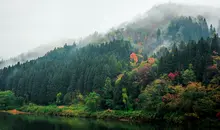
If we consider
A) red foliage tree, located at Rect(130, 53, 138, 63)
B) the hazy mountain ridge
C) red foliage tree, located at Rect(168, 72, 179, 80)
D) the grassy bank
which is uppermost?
the hazy mountain ridge

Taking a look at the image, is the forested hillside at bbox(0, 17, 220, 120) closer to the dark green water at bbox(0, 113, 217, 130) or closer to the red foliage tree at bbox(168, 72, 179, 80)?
the red foliage tree at bbox(168, 72, 179, 80)

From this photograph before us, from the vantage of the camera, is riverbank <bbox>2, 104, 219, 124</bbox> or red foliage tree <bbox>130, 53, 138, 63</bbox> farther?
red foliage tree <bbox>130, 53, 138, 63</bbox>

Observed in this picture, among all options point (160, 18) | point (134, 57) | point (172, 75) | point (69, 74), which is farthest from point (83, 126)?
point (160, 18)

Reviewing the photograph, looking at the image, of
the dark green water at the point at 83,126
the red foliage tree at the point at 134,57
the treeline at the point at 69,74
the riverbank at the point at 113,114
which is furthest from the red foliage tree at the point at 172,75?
the red foliage tree at the point at 134,57

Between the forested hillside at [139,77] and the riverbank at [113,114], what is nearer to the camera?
the riverbank at [113,114]

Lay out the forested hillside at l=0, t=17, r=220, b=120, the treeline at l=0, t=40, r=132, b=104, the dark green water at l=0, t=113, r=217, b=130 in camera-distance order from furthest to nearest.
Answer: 1. the treeline at l=0, t=40, r=132, b=104
2. the forested hillside at l=0, t=17, r=220, b=120
3. the dark green water at l=0, t=113, r=217, b=130

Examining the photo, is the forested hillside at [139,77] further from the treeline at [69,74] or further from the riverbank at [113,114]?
the riverbank at [113,114]

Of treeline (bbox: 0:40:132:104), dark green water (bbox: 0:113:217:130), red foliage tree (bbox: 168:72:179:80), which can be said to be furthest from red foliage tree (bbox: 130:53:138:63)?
dark green water (bbox: 0:113:217:130)

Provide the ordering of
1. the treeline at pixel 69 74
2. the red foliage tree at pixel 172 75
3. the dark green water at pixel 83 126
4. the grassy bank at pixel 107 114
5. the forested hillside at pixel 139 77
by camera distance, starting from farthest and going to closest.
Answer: the treeline at pixel 69 74 < the red foliage tree at pixel 172 75 < the forested hillside at pixel 139 77 < the grassy bank at pixel 107 114 < the dark green water at pixel 83 126

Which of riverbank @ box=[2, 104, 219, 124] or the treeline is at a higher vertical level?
the treeline

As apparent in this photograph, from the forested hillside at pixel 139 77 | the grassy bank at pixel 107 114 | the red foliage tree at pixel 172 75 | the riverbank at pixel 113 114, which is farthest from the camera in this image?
the red foliage tree at pixel 172 75

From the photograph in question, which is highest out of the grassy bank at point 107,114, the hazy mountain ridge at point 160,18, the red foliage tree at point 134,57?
the hazy mountain ridge at point 160,18

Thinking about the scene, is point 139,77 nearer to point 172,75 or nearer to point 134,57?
point 172,75

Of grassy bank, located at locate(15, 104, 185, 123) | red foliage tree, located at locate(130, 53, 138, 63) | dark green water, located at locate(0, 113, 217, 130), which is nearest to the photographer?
dark green water, located at locate(0, 113, 217, 130)
